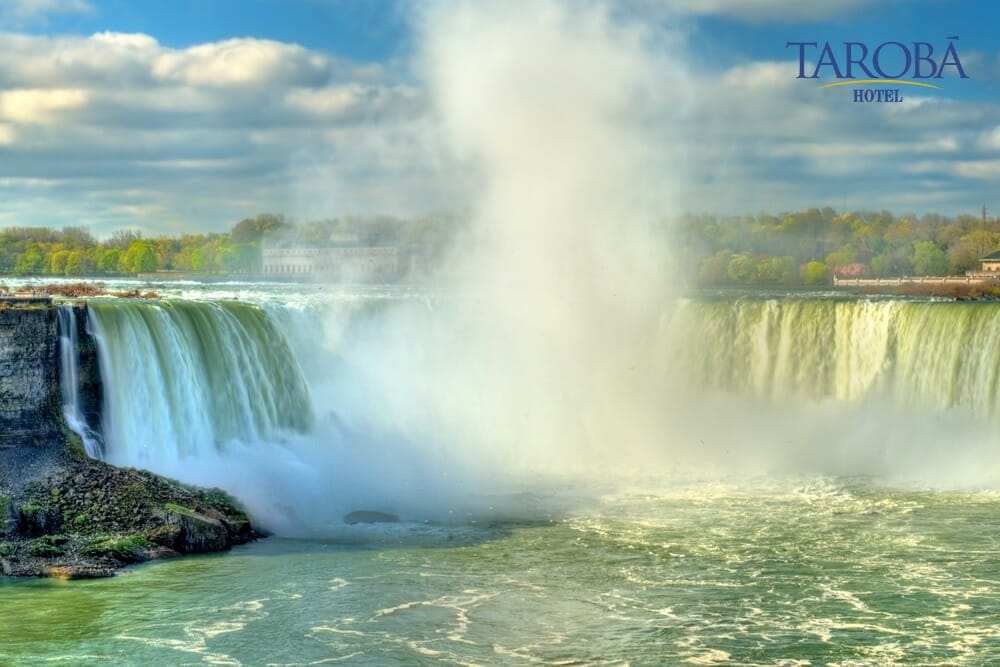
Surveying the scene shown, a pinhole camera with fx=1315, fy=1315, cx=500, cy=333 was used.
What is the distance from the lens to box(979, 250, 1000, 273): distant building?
67.8m

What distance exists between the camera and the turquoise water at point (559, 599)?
15945 millimetres

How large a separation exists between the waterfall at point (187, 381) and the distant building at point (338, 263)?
33366 mm

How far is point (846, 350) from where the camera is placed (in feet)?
117

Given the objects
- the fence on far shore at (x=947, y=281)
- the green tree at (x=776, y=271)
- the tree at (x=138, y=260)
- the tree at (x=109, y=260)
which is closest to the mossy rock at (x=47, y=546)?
the fence on far shore at (x=947, y=281)

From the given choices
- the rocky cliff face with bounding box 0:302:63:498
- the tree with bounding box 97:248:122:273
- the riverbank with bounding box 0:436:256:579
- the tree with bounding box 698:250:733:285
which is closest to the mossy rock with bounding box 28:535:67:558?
the riverbank with bounding box 0:436:256:579

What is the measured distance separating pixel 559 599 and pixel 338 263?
53.6 metres

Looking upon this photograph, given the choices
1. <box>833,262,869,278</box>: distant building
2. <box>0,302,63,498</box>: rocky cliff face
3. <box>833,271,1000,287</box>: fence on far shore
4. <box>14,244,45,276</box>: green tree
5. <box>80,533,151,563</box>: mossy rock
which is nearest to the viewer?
<box>80,533,151,563</box>: mossy rock

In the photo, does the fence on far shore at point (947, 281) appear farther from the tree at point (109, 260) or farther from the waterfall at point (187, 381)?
the tree at point (109, 260)

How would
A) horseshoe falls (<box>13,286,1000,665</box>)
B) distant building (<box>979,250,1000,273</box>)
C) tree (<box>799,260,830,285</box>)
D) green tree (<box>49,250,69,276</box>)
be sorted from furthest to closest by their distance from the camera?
tree (<box>799,260,830,285</box>)
green tree (<box>49,250,69,276</box>)
distant building (<box>979,250,1000,273</box>)
horseshoe falls (<box>13,286,1000,665</box>)

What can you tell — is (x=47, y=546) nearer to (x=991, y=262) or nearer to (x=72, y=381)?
(x=72, y=381)

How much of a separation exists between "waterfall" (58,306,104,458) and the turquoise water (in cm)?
441

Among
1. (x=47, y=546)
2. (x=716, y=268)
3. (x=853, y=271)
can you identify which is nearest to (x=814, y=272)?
(x=853, y=271)

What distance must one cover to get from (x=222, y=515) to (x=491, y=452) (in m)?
12.0

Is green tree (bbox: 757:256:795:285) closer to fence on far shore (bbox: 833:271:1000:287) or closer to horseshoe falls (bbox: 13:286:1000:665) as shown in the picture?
fence on far shore (bbox: 833:271:1000:287)
